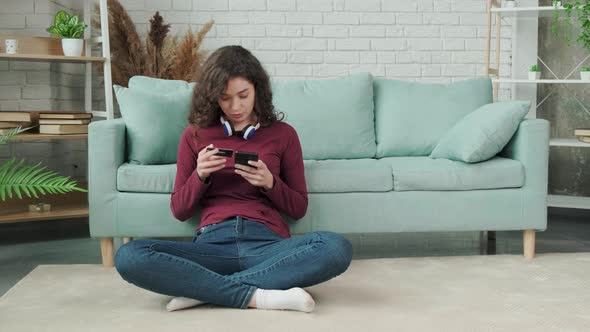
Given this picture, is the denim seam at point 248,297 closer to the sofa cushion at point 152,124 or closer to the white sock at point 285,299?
the white sock at point 285,299

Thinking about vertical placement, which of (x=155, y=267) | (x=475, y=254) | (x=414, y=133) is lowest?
(x=475, y=254)

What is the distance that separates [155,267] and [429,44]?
3.11 m

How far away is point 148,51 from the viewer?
168 inches

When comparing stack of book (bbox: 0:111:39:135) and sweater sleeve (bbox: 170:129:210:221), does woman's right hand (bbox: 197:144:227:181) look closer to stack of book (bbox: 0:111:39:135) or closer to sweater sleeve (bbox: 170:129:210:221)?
sweater sleeve (bbox: 170:129:210:221)

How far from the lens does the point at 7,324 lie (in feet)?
7.22

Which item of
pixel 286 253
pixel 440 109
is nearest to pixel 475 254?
pixel 440 109

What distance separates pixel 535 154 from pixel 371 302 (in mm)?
1154

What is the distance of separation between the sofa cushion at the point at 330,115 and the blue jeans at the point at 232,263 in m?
1.10

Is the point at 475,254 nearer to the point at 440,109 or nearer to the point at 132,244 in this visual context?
the point at 440,109

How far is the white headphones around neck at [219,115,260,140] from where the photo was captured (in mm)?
2514

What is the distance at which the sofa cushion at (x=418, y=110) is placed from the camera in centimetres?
357

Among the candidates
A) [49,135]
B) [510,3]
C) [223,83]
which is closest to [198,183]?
[223,83]

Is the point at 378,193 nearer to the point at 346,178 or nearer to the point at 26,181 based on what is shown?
the point at 346,178

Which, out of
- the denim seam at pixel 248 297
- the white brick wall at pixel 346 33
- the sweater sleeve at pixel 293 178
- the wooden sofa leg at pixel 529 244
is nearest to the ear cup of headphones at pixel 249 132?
the sweater sleeve at pixel 293 178
